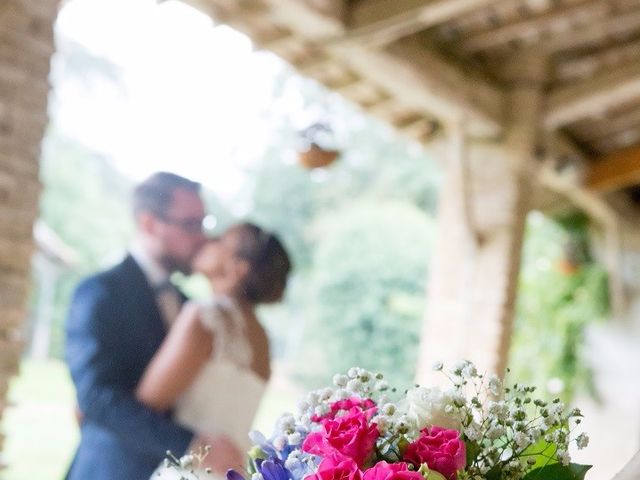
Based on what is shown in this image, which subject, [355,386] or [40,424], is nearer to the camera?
[355,386]

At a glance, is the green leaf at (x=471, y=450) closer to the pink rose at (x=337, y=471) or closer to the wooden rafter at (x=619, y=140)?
the pink rose at (x=337, y=471)

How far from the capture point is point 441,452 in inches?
33.5

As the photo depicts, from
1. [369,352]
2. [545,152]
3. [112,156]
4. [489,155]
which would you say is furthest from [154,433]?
[369,352]

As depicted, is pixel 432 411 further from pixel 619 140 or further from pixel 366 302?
pixel 366 302

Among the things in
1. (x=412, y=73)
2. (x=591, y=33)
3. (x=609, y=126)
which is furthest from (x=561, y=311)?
(x=412, y=73)

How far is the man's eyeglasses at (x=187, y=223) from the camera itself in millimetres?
2998

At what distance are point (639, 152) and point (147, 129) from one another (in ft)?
9.10

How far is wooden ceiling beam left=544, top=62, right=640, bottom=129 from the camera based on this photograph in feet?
12.6

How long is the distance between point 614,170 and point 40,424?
3.37 metres

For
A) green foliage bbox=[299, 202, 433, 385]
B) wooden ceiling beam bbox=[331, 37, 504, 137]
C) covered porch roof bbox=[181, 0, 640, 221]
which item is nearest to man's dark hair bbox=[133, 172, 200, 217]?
covered porch roof bbox=[181, 0, 640, 221]

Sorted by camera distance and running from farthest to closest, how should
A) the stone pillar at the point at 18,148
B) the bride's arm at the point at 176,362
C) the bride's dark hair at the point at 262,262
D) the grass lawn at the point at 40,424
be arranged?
the bride's dark hair at the point at 262,262 → the grass lawn at the point at 40,424 → the bride's arm at the point at 176,362 → the stone pillar at the point at 18,148

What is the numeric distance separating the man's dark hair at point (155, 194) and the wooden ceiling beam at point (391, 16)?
2.88ft

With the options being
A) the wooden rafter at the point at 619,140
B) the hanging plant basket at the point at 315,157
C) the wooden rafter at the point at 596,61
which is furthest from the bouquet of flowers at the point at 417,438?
the wooden rafter at the point at 619,140

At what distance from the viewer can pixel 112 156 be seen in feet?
13.3
